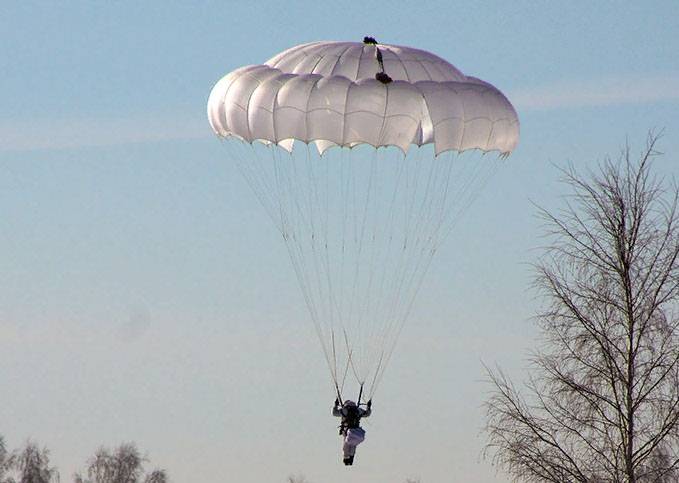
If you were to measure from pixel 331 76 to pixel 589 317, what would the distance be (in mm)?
7646

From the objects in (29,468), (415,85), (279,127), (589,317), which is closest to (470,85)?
(415,85)

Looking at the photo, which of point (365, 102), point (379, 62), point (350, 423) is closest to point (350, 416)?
point (350, 423)

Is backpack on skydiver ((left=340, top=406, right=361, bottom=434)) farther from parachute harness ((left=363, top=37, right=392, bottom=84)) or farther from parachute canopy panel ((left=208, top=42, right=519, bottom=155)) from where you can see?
parachute harness ((left=363, top=37, right=392, bottom=84))

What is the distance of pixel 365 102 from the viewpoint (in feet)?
112

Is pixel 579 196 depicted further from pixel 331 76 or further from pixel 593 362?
pixel 331 76

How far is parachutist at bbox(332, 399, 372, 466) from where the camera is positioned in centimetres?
3356

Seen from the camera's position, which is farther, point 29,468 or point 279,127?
point 29,468

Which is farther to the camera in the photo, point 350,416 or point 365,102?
point 365,102

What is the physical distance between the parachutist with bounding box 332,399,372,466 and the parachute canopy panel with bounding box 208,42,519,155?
5.14m

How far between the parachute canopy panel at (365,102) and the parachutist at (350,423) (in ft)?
16.9

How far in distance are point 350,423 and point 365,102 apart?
6.11m

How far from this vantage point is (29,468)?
85.6 m

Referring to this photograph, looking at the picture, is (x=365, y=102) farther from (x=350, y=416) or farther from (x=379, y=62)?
(x=350, y=416)

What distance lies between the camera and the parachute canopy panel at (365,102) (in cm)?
3431
